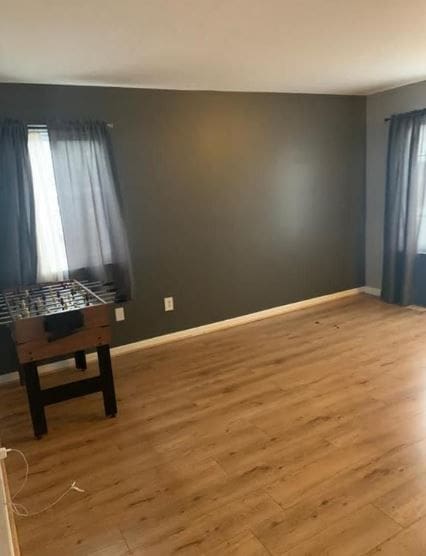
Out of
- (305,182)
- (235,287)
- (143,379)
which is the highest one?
(305,182)

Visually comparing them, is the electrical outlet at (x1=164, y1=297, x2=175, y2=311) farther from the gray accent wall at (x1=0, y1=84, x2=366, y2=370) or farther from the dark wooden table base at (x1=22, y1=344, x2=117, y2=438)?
the dark wooden table base at (x1=22, y1=344, x2=117, y2=438)

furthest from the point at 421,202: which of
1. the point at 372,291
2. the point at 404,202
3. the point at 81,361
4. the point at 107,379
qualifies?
the point at 81,361

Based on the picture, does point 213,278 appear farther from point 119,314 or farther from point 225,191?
point 119,314

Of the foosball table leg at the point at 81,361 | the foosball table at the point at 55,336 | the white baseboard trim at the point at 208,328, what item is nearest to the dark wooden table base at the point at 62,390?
the foosball table at the point at 55,336

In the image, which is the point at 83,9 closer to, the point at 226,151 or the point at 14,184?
the point at 14,184

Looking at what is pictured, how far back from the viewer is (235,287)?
14.0 ft

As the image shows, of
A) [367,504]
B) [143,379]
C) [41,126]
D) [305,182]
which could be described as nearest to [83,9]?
[41,126]

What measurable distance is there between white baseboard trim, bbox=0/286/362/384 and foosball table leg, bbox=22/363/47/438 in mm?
999

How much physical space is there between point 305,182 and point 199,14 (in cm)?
267

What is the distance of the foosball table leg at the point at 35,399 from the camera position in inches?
96.0

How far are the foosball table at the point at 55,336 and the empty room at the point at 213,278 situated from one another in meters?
0.01

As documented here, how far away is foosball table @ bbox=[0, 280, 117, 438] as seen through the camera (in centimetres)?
237

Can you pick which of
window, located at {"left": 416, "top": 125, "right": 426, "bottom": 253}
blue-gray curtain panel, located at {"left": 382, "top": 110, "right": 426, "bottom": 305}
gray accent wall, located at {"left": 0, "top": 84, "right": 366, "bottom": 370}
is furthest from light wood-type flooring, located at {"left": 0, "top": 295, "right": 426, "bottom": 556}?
window, located at {"left": 416, "top": 125, "right": 426, "bottom": 253}

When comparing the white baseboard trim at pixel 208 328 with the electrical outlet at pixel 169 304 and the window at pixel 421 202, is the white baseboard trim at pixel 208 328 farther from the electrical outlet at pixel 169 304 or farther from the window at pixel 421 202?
the window at pixel 421 202
